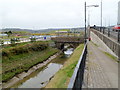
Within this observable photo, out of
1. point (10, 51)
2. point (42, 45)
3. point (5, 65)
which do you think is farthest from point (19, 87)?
point (42, 45)

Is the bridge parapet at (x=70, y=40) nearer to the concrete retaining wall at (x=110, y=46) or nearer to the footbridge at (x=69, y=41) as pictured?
the footbridge at (x=69, y=41)

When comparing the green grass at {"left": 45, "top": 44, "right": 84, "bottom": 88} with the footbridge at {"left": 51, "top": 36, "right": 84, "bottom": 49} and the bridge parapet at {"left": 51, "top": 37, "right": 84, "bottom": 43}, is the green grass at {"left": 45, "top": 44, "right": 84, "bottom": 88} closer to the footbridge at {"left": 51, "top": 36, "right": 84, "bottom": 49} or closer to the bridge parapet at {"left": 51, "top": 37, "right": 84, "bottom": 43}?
the footbridge at {"left": 51, "top": 36, "right": 84, "bottom": 49}

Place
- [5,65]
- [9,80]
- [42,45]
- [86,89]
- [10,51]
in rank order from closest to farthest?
[86,89] → [9,80] → [5,65] → [10,51] → [42,45]

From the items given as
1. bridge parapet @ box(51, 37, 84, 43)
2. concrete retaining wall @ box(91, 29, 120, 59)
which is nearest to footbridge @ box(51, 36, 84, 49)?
bridge parapet @ box(51, 37, 84, 43)

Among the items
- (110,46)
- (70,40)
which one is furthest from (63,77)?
(70,40)

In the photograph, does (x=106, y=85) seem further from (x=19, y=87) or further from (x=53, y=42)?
(x=53, y=42)

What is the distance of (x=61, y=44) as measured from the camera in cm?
5859

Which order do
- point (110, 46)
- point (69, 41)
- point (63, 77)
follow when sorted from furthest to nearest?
1. point (69, 41)
2. point (110, 46)
3. point (63, 77)

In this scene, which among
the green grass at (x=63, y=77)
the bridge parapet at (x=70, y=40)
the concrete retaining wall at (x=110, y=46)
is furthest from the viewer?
the bridge parapet at (x=70, y=40)

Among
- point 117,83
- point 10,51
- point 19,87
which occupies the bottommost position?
point 19,87

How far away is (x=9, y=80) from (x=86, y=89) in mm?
18407

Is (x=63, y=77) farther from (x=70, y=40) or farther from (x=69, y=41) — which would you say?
(x=70, y=40)

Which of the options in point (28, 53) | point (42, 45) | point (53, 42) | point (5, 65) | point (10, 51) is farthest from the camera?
point (53, 42)

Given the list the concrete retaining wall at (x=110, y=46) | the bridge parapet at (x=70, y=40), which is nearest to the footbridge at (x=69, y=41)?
the bridge parapet at (x=70, y=40)
